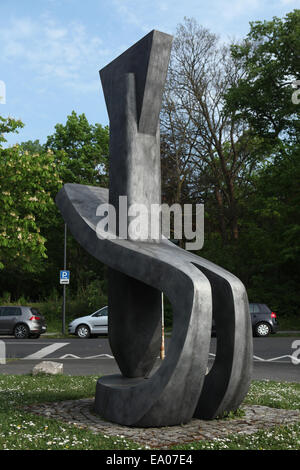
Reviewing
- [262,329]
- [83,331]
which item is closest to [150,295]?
[262,329]

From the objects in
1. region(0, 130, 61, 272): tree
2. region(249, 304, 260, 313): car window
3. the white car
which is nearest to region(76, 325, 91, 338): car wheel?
the white car

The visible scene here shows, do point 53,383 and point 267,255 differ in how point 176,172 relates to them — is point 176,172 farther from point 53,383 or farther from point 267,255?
point 53,383

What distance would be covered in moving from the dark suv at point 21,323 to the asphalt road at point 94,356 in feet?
6.99

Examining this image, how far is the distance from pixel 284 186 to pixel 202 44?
10.6 m

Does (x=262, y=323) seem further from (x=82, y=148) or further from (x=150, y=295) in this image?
(x=82, y=148)

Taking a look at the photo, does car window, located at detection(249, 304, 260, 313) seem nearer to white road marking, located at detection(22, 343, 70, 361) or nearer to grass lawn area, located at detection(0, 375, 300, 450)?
white road marking, located at detection(22, 343, 70, 361)

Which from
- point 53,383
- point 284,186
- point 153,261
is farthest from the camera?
point 284,186

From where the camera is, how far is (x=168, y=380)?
5773 mm

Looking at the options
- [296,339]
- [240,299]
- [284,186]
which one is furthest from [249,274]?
[240,299]

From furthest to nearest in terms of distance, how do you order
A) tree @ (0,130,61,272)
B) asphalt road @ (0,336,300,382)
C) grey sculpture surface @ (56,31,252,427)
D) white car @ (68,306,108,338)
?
white car @ (68,306,108,338), tree @ (0,130,61,272), asphalt road @ (0,336,300,382), grey sculpture surface @ (56,31,252,427)

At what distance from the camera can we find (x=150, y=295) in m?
7.19

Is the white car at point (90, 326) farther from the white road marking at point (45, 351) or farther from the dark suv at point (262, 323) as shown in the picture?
the dark suv at point (262, 323)

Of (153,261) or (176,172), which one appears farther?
(176,172)

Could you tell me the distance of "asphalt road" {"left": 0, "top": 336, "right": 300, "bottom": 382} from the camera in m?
12.7
